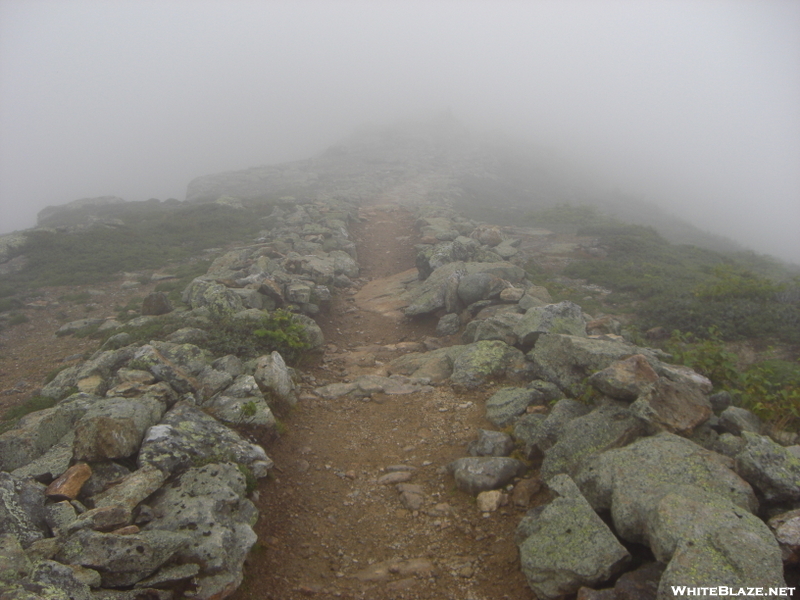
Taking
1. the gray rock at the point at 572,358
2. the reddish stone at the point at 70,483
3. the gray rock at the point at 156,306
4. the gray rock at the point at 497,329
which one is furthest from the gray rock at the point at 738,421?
the gray rock at the point at 156,306

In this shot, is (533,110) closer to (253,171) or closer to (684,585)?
(253,171)

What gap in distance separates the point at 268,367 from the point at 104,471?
13.1ft

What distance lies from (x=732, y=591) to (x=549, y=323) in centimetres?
734

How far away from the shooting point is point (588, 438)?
21.8ft

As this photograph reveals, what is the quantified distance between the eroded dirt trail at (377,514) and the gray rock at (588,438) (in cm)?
96

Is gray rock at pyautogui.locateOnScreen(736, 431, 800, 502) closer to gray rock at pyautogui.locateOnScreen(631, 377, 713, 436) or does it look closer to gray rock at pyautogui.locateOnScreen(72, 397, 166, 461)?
gray rock at pyautogui.locateOnScreen(631, 377, 713, 436)

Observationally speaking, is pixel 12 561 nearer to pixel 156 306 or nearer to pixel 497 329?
pixel 497 329

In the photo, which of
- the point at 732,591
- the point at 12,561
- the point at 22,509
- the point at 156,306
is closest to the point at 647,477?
the point at 732,591

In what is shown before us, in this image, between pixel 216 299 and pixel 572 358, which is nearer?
pixel 572 358

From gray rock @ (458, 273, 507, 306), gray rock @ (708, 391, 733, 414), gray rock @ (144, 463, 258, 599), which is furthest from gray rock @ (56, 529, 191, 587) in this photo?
gray rock @ (458, 273, 507, 306)

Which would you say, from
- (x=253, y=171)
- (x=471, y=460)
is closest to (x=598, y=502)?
(x=471, y=460)

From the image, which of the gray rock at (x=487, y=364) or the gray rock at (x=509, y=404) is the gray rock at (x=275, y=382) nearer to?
the gray rock at (x=487, y=364)

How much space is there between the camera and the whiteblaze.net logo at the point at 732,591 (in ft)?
12.8

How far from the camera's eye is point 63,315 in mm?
18062
